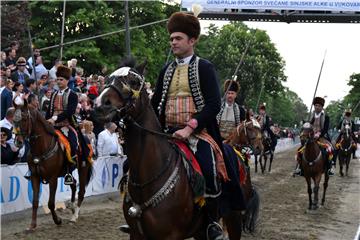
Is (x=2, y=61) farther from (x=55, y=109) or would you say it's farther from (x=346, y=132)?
(x=346, y=132)

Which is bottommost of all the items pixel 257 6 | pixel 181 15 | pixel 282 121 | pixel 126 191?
pixel 282 121

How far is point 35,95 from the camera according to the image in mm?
12750

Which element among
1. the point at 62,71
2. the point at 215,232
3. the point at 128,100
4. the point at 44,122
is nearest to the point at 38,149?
the point at 44,122

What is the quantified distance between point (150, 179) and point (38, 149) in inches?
220

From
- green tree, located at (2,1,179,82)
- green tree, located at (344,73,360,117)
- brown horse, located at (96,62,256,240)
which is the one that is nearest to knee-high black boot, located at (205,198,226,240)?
brown horse, located at (96,62,256,240)

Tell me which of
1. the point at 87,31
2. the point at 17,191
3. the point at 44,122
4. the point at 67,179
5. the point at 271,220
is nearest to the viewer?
the point at 44,122

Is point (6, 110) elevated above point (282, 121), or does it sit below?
above

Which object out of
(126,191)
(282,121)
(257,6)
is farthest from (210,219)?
(282,121)

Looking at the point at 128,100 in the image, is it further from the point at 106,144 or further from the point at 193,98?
the point at 106,144

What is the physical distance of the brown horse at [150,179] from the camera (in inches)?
209

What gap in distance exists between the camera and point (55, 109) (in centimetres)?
1120

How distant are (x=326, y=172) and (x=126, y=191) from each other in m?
10.5

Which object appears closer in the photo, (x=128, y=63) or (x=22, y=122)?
(x=128, y=63)

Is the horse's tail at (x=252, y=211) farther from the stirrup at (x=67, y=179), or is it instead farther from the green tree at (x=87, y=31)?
the green tree at (x=87, y=31)
